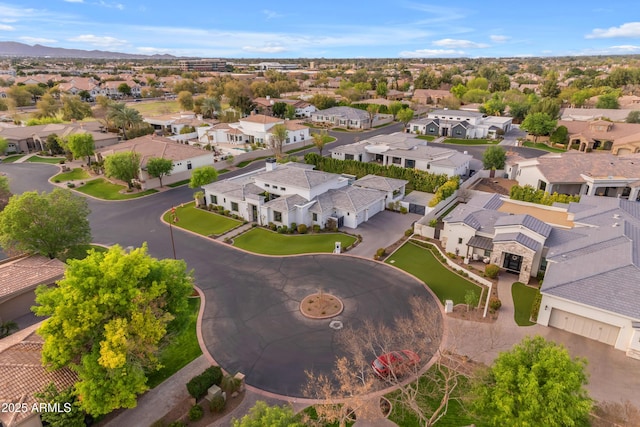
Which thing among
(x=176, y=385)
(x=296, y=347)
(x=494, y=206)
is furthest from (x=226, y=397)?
(x=494, y=206)

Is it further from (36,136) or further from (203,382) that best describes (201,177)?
(36,136)

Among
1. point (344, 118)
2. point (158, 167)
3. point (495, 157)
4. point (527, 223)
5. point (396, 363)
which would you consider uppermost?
point (344, 118)

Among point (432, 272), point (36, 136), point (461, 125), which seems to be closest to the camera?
point (432, 272)

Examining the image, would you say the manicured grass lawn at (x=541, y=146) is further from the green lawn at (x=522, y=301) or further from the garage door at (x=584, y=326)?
the garage door at (x=584, y=326)

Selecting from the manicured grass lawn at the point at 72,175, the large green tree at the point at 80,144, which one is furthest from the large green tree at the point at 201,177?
the large green tree at the point at 80,144

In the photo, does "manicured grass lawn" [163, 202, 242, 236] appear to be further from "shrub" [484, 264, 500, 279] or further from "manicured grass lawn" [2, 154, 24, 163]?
"manicured grass lawn" [2, 154, 24, 163]

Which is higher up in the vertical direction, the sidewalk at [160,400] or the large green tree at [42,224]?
the large green tree at [42,224]

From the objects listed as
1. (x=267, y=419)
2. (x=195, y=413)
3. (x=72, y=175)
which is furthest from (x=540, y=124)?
(x=72, y=175)
